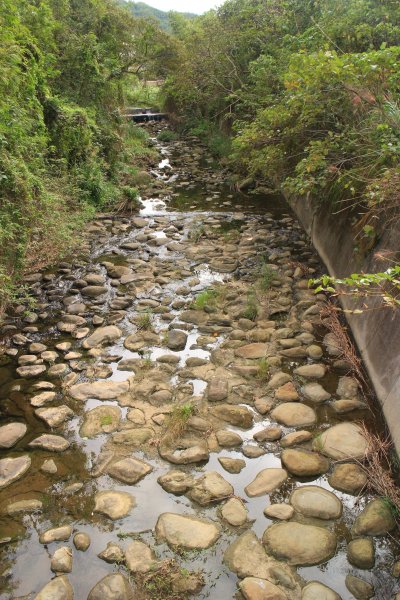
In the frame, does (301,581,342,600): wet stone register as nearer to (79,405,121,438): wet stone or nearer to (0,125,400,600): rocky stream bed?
(0,125,400,600): rocky stream bed

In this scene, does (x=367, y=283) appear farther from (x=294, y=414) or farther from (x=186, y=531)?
(x=186, y=531)

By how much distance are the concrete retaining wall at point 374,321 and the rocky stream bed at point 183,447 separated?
27 centimetres

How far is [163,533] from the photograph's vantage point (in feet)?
9.92

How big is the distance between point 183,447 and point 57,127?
24.5ft

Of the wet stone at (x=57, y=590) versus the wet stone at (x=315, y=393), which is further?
the wet stone at (x=315, y=393)

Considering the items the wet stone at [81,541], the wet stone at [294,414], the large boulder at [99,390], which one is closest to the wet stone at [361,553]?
the wet stone at [294,414]

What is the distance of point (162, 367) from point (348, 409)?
197cm

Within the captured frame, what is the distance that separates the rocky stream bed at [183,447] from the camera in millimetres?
2797

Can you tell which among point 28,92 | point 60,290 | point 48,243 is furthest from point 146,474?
point 28,92

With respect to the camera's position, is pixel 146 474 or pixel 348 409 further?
pixel 348 409

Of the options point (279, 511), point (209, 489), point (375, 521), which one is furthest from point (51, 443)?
point (375, 521)

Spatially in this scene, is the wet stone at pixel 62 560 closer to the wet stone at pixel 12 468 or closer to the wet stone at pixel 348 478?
the wet stone at pixel 12 468

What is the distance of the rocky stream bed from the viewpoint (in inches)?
110

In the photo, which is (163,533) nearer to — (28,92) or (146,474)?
(146,474)
